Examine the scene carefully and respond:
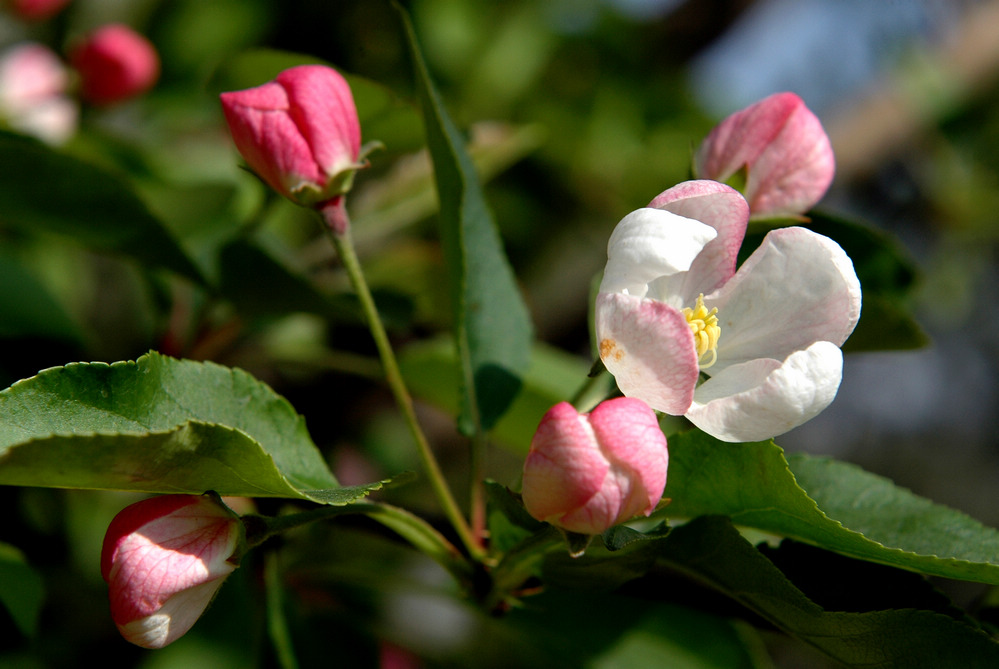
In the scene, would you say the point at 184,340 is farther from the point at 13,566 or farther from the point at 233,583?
the point at 13,566

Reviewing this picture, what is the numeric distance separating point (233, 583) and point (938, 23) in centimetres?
247

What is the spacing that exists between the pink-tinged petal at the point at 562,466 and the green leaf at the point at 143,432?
0.10 m

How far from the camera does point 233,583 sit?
1104mm

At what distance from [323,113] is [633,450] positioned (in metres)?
0.37

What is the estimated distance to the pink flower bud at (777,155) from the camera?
2.49ft

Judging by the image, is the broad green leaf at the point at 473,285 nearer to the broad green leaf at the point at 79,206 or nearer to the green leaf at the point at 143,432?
the green leaf at the point at 143,432

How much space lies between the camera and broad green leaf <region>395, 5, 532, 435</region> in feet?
2.40

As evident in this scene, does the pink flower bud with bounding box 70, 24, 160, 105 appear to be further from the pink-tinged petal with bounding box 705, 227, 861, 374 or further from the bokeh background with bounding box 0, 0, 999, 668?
the pink-tinged petal with bounding box 705, 227, 861, 374

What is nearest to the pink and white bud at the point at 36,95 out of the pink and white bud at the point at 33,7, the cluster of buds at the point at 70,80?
the cluster of buds at the point at 70,80

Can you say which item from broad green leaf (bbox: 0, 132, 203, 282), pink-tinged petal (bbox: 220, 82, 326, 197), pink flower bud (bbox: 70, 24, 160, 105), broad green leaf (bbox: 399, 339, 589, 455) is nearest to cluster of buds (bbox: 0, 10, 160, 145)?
pink flower bud (bbox: 70, 24, 160, 105)

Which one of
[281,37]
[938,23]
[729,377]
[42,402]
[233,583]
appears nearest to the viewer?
[42,402]

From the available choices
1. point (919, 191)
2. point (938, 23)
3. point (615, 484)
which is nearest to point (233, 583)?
point (615, 484)

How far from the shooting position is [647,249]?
0.60 meters

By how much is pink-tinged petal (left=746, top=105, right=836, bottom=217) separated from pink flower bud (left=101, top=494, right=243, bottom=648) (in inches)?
20.2
